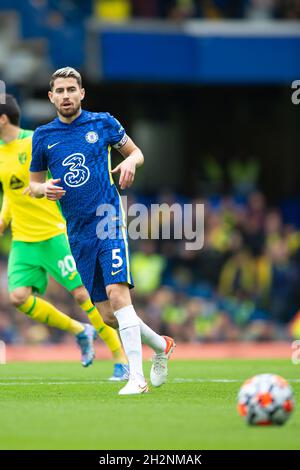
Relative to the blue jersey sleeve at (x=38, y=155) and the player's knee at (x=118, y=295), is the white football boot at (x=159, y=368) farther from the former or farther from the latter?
the blue jersey sleeve at (x=38, y=155)

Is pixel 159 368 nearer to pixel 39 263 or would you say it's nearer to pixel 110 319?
pixel 110 319

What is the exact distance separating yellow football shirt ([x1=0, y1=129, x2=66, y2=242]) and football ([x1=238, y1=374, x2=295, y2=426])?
4.69 meters

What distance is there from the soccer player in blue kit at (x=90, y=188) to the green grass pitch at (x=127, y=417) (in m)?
0.53

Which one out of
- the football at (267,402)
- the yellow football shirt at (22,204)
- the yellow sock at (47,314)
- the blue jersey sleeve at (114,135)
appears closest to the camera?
the football at (267,402)

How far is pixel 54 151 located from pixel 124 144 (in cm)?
55

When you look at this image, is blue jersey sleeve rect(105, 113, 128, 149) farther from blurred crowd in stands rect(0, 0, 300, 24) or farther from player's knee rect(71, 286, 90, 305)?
blurred crowd in stands rect(0, 0, 300, 24)

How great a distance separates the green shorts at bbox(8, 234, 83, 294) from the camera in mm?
11578

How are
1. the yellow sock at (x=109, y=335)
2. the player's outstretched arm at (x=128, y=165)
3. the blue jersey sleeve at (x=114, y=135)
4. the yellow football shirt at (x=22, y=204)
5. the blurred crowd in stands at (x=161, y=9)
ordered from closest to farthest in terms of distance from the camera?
the player's outstretched arm at (x=128, y=165) → the blue jersey sleeve at (x=114, y=135) → the yellow sock at (x=109, y=335) → the yellow football shirt at (x=22, y=204) → the blurred crowd in stands at (x=161, y=9)

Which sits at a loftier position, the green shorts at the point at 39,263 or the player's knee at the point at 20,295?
the green shorts at the point at 39,263

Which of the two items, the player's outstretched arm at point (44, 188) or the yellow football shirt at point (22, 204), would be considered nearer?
the player's outstretched arm at point (44, 188)

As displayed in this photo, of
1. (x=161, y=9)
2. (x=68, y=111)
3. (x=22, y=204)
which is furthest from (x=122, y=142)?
(x=161, y=9)

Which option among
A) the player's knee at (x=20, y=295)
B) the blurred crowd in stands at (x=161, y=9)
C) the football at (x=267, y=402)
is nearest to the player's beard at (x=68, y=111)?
the player's knee at (x=20, y=295)

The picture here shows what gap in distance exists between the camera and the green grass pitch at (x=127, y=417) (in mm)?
6707
